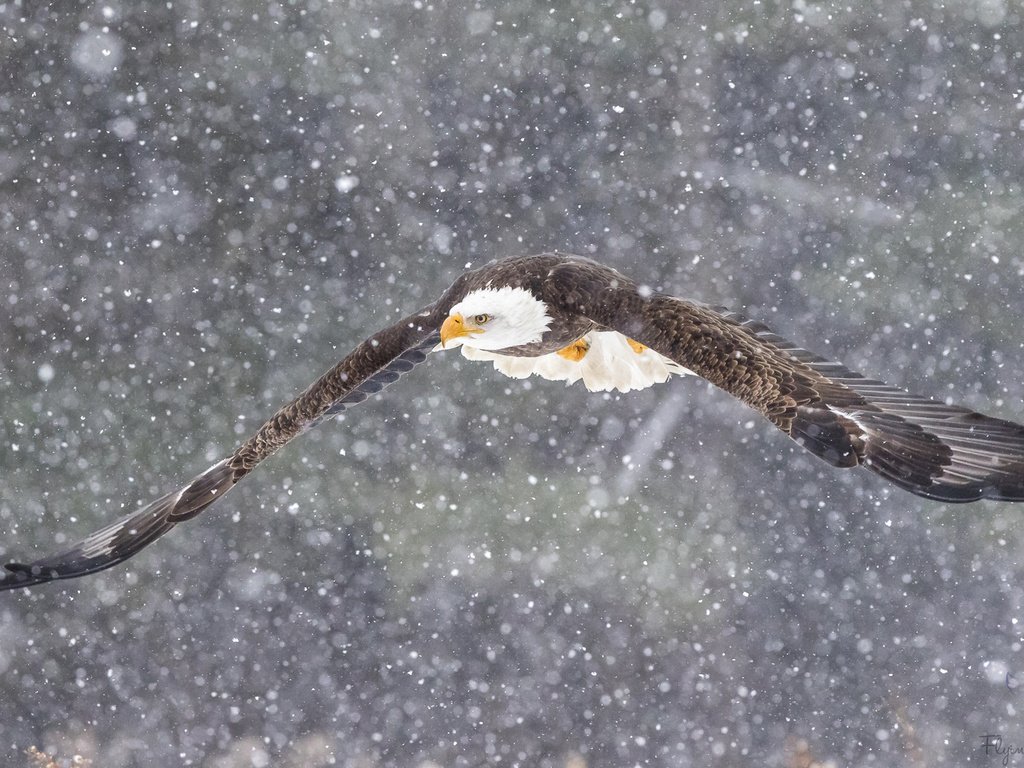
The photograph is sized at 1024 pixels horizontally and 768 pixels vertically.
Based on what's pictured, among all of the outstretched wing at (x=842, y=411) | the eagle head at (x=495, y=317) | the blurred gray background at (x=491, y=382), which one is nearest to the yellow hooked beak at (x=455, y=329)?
the eagle head at (x=495, y=317)

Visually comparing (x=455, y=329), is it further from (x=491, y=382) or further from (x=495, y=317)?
(x=491, y=382)

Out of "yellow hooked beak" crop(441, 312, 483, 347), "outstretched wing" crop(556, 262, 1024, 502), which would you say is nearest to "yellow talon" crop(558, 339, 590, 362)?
"yellow hooked beak" crop(441, 312, 483, 347)

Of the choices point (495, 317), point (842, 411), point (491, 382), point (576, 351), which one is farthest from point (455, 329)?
point (491, 382)

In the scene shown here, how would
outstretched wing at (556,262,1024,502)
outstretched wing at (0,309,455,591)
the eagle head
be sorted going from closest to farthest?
outstretched wing at (556,262,1024,502), outstretched wing at (0,309,455,591), the eagle head

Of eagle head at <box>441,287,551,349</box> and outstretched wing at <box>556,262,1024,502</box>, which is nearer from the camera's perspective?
outstretched wing at <box>556,262,1024,502</box>

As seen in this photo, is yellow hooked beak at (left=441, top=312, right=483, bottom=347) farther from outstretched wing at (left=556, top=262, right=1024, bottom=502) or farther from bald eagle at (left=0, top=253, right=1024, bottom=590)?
outstretched wing at (left=556, top=262, right=1024, bottom=502)

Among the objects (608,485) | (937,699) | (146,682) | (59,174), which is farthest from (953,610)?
(59,174)
